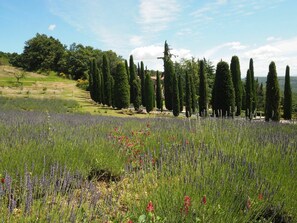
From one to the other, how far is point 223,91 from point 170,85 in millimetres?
15004

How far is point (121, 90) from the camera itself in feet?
106

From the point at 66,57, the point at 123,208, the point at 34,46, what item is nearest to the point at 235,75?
the point at 123,208

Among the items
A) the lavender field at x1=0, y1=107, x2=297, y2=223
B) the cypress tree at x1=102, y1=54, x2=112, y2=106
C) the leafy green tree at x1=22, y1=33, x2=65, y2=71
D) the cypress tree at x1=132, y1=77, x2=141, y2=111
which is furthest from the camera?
the leafy green tree at x1=22, y1=33, x2=65, y2=71

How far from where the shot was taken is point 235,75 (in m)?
30.0

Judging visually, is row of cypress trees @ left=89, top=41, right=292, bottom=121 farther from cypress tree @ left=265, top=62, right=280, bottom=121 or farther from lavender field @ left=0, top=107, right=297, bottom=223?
lavender field @ left=0, top=107, right=297, bottom=223

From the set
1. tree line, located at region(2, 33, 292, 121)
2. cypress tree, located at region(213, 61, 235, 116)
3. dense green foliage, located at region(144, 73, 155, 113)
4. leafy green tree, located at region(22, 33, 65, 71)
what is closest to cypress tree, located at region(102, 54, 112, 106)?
tree line, located at region(2, 33, 292, 121)

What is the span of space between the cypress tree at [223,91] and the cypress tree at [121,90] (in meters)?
11.9

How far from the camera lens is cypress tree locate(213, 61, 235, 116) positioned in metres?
21.7

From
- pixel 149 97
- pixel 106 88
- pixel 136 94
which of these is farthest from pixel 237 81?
pixel 106 88

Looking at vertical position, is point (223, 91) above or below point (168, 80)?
below

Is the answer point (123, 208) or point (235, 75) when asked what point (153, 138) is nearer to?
point (123, 208)

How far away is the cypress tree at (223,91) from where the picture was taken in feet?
71.3

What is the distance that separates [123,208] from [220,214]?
117 centimetres

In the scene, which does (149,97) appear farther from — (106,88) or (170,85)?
(106,88)
